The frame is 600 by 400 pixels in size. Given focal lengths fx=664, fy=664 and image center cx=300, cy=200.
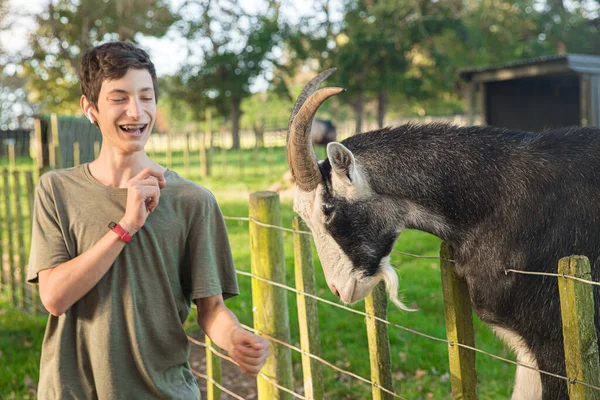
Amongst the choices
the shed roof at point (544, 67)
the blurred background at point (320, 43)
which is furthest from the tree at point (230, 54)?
the shed roof at point (544, 67)

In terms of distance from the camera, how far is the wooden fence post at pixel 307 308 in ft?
10.1

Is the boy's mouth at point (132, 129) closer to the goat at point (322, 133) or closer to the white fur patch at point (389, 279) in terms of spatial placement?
the white fur patch at point (389, 279)

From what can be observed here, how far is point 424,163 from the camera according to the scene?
2.76m

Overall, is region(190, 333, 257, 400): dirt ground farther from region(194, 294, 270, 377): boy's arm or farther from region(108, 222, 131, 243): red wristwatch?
region(108, 222, 131, 243): red wristwatch

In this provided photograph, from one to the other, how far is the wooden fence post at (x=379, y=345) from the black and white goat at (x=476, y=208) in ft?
0.21

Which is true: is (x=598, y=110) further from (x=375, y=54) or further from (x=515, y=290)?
(x=375, y=54)

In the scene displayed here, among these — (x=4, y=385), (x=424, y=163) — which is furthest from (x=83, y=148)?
(x=424, y=163)

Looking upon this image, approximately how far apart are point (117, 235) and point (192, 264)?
0.36 m

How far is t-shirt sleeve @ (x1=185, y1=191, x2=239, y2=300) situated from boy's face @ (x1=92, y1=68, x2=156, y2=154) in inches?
12.9

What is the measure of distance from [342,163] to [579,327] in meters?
1.11

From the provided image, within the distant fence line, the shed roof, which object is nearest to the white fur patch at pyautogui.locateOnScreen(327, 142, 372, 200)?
the distant fence line

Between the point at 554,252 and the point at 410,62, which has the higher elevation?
the point at 410,62

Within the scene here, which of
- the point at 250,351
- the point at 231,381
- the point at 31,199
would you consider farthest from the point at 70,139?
the point at 250,351

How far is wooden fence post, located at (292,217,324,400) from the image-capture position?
3.07 meters
